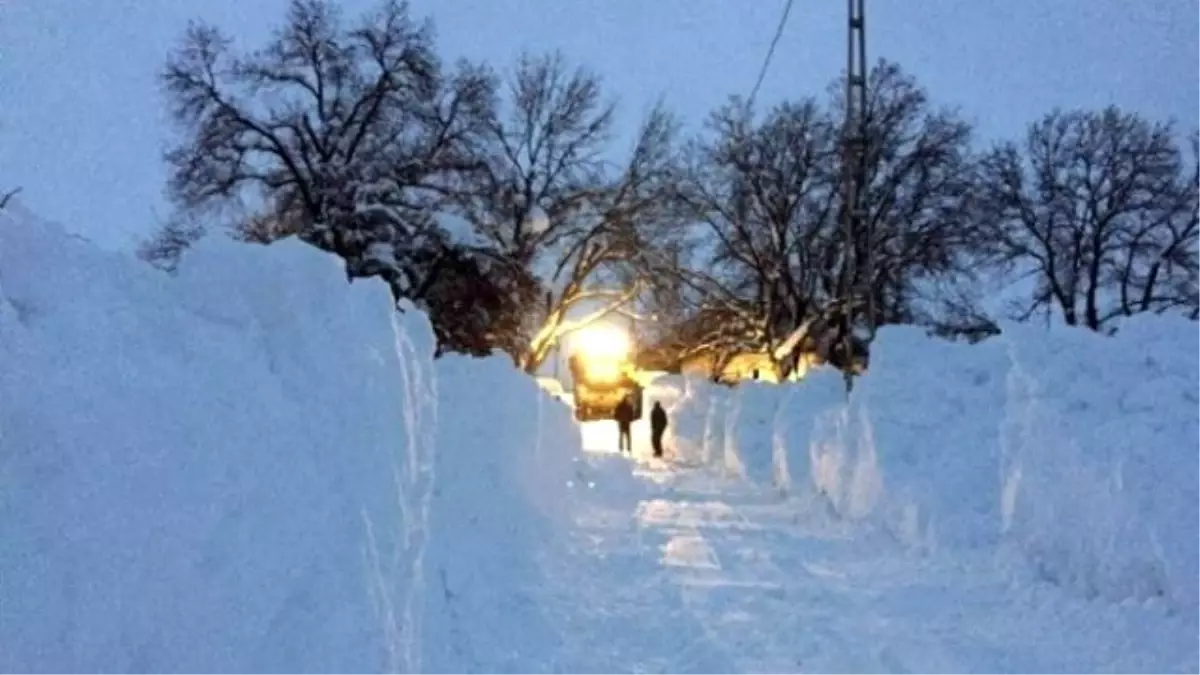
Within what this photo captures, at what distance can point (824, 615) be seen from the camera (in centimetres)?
833

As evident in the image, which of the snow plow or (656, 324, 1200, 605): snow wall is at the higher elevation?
the snow plow

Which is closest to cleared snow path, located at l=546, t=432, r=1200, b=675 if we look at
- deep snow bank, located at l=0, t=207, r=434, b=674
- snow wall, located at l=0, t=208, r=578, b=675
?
snow wall, located at l=0, t=208, r=578, b=675

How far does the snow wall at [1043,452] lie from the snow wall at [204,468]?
4.33m

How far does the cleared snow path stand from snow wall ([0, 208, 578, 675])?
1.48 m

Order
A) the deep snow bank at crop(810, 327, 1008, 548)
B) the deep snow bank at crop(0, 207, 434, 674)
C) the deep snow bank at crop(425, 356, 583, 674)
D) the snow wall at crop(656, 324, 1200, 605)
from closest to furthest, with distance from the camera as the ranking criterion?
the deep snow bank at crop(0, 207, 434, 674)
the deep snow bank at crop(425, 356, 583, 674)
the snow wall at crop(656, 324, 1200, 605)
the deep snow bank at crop(810, 327, 1008, 548)

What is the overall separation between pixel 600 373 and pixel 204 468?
3537cm

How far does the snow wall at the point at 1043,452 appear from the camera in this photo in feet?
26.7

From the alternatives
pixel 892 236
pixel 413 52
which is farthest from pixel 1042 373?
pixel 892 236

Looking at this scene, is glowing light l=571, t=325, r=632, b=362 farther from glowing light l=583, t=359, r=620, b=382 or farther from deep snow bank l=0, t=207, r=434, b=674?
deep snow bank l=0, t=207, r=434, b=674

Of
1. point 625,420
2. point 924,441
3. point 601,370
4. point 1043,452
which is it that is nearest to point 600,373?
point 601,370

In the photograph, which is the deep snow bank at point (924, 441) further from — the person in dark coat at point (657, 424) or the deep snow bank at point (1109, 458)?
the person in dark coat at point (657, 424)

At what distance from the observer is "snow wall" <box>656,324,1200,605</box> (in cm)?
812

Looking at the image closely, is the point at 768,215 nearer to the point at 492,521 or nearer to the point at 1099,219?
the point at 1099,219

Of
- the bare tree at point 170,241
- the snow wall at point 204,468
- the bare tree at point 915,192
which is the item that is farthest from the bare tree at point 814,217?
the snow wall at point 204,468
